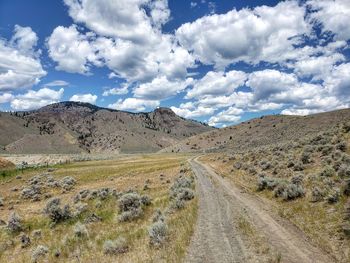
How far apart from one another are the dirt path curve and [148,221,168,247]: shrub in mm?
1347

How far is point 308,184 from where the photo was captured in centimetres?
2164

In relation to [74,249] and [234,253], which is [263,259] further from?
[74,249]

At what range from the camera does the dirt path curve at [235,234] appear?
1175cm

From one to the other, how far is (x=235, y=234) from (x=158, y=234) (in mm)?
3343

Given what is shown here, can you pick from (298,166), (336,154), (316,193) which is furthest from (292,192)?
(336,154)

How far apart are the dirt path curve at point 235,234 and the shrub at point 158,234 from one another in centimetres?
135

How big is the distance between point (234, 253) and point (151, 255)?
321cm

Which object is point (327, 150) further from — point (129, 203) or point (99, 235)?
point (99, 235)

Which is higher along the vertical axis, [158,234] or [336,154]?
[336,154]

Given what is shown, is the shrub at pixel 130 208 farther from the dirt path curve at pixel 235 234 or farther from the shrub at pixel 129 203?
the dirt path curve at pixel 235 234

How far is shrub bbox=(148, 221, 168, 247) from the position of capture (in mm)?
14047

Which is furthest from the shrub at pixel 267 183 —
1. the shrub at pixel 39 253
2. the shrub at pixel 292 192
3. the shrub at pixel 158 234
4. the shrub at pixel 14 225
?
the shrub at pixel 14 225

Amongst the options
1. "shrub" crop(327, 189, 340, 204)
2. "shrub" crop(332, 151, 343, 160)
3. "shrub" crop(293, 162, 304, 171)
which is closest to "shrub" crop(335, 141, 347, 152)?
"shrub" crop(332, 151, 343, 160)

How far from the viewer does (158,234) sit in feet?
47.9
